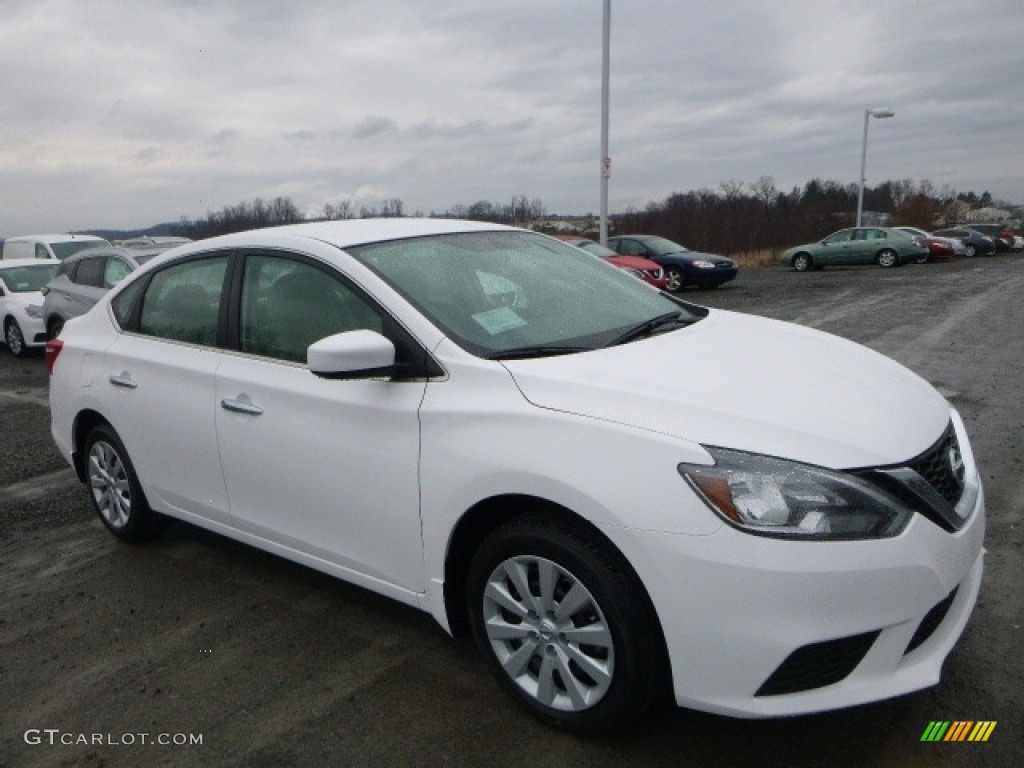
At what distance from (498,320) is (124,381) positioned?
216 cm

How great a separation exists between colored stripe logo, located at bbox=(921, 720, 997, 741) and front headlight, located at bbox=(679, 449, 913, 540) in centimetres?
81

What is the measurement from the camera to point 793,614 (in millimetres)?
2266

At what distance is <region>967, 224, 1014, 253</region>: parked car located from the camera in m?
35.6

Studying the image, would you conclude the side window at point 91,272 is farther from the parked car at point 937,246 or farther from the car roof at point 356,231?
the parked car at point 937,246

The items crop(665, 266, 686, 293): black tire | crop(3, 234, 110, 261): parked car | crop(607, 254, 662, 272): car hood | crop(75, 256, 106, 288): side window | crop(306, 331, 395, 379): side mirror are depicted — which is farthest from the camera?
crop(665, 266, 686, 293): black tire

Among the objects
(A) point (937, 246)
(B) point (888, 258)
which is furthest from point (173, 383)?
(A) point (937, 246)

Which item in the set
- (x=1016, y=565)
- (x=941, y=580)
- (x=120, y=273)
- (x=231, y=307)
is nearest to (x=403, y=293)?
(x=231, y=307)

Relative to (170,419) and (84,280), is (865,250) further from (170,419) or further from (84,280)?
(170,419)

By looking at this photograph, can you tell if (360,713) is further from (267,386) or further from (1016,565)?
(1016,565)

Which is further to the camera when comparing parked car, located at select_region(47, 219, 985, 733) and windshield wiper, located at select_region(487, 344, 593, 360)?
windshield wiper, located at select_region(487, 344, 593, 360)

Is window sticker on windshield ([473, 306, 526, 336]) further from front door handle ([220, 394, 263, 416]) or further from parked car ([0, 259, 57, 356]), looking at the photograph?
parked car ([0, 259, 57, 356])

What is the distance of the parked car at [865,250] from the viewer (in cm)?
2753

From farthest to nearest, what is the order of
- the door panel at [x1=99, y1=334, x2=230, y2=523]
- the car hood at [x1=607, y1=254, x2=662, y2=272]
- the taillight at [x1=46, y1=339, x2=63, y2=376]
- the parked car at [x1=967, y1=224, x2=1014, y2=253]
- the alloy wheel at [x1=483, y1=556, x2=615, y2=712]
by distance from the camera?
the parked car at [x1=967, y1=224, x2=1014, y2=253]
the car hood at [x1=607, y1=254, x2=662, y2=272]
the taillight at [x1=46, y1=339, x2=63, y2=376]
the door panel at [x1=99, y1=334, x2=230, y2=523]
the alloy wheel at [x1=483, y1=556, x2=615, y2=712]

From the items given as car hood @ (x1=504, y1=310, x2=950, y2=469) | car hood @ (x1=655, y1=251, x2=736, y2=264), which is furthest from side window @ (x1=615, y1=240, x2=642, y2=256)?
car hood @ (x1=504, y1=310, x2=950, y2=469)
